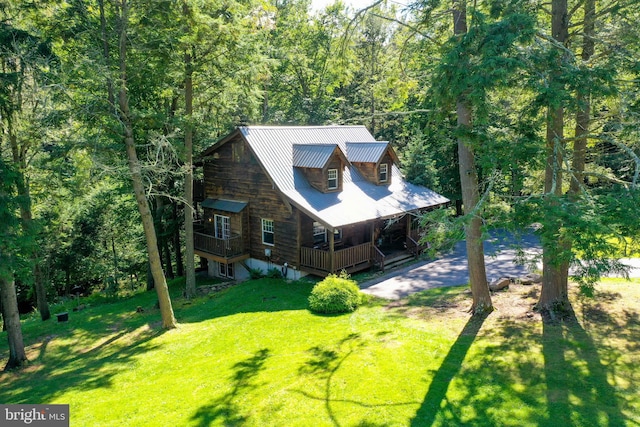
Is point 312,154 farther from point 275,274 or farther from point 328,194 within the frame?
point 275,274

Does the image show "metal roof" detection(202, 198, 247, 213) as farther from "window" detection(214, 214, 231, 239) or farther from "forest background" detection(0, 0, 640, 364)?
"forest background" detection(0, 0, 640, 364)

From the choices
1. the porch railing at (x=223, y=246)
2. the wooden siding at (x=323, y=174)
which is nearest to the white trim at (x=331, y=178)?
the wooden siding at (x=323, y=174)

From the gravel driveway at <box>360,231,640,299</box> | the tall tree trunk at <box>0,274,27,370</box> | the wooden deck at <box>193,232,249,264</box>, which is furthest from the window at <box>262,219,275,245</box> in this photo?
the tall tree trunk at <box>0,274,27,370</box>

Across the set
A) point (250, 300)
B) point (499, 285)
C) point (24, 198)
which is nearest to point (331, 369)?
point (499, 285)

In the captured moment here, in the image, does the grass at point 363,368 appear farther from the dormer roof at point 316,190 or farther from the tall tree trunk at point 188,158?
the dormer roof at point 316,190

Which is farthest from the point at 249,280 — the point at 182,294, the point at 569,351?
the point at 569,351

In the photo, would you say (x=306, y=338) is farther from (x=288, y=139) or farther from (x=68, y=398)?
(x=288, y=139)
